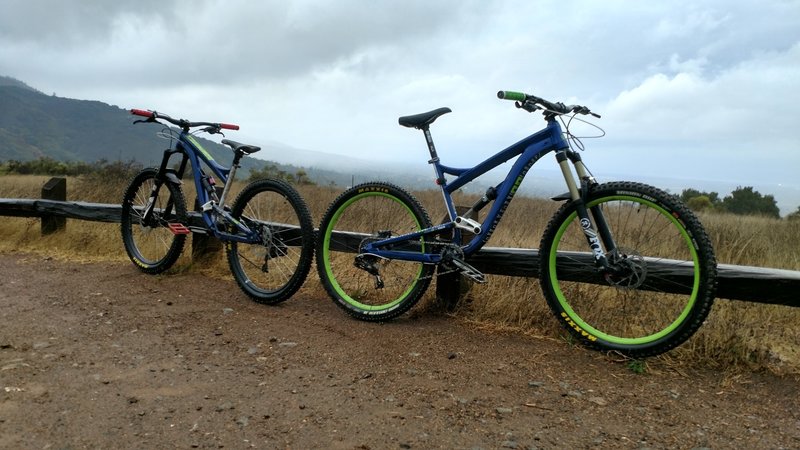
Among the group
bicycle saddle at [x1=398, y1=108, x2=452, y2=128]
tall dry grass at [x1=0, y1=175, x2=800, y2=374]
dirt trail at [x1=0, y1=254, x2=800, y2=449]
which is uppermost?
bicycle saddle at [x1=398, y1=108, x2=452, y2=128]

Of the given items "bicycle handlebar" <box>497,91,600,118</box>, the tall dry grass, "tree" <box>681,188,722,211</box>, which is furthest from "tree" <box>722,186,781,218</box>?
"bicycle handlebar" <box>497,91,600,118</box>

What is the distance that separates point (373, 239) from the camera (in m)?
3.85

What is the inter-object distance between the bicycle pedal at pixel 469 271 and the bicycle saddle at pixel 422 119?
1.03 metres

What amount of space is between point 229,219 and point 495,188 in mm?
2343

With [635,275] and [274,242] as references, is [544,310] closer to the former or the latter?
[635,275]

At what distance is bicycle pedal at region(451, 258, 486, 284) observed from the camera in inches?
130

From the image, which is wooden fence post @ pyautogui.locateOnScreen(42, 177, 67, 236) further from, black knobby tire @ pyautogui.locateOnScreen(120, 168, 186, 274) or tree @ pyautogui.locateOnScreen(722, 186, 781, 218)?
tree @ pyautogui.locateOnScreen(722, 186, 781, 218)

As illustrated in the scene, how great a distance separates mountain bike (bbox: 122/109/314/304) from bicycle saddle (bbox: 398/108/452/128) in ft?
3.47

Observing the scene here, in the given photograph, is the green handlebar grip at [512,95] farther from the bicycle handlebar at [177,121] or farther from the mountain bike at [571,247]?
the bicycle handlebar at [177,121]

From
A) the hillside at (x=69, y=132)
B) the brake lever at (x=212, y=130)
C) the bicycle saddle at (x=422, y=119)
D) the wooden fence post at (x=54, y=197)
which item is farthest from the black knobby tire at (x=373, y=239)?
the hillside at (x=69, y=132)

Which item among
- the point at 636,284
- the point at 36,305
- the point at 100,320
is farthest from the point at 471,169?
the point at 36,305

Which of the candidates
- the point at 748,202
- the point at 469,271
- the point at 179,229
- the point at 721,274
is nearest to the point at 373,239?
the point at 469,271

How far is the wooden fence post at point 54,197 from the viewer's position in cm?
632

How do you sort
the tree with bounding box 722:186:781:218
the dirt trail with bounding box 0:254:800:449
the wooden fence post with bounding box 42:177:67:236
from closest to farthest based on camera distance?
1. the dirt trail with bounding box 0:254:800:449
2. the wooden fence post with bounding box 42:177:67:236
3. the tree with bounding box 722:186:781:218
